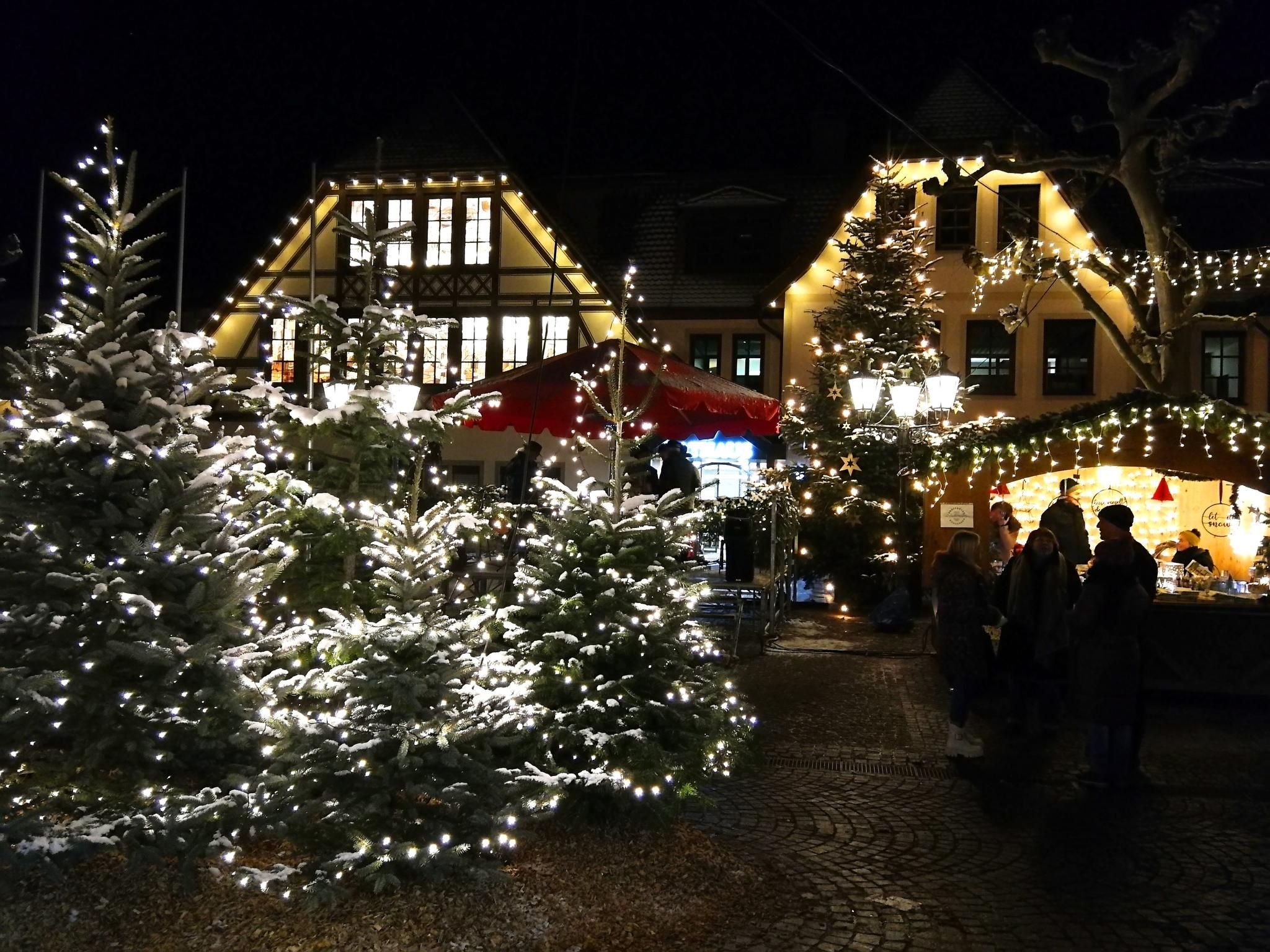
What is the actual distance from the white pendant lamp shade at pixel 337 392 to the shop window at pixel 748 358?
1857 cm

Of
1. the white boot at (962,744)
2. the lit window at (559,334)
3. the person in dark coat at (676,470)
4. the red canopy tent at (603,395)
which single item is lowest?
the white boot at (962,744)

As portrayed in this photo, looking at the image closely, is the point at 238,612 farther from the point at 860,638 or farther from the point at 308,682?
the point at 860,638

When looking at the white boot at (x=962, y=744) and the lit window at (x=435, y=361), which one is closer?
the white boot at (x=962, y=744)

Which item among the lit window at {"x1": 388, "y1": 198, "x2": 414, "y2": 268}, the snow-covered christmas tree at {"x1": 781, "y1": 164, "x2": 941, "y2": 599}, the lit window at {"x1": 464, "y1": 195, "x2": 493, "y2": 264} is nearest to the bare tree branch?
the snow-covered christmas tree at {"x1": 781, "y1": 164, "x2": 941, "y2": 599}

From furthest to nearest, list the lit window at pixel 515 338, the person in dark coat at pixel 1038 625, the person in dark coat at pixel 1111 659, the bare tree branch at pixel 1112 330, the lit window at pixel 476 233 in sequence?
1. the lit window at pixel 476 233
2. the lit window at pixel 515 338
3. the bare tree branch at pixel 1112 330
4. the person in dark coat at pixel 1038 625
5. the person in dark coat at pixel 1111 659

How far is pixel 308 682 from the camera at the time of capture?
5.47m

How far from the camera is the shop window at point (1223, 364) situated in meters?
23.8

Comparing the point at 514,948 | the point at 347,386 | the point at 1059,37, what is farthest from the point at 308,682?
the point at 1059,37

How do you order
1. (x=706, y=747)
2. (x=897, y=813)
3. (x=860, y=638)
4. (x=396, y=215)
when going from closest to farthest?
(x=706, y=747) < (x=897, y=813) < (x=860, y=638) < (x=396, y=215)

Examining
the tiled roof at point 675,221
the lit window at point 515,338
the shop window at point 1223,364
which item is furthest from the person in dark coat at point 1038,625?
the lit window at point 515,338

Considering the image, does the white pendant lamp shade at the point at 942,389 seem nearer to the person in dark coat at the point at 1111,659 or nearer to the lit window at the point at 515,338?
the person in dark coat at the point at 1111,659

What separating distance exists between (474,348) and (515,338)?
102 centimetres

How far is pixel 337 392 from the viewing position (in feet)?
25.1

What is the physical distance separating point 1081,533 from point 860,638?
3007 mm
